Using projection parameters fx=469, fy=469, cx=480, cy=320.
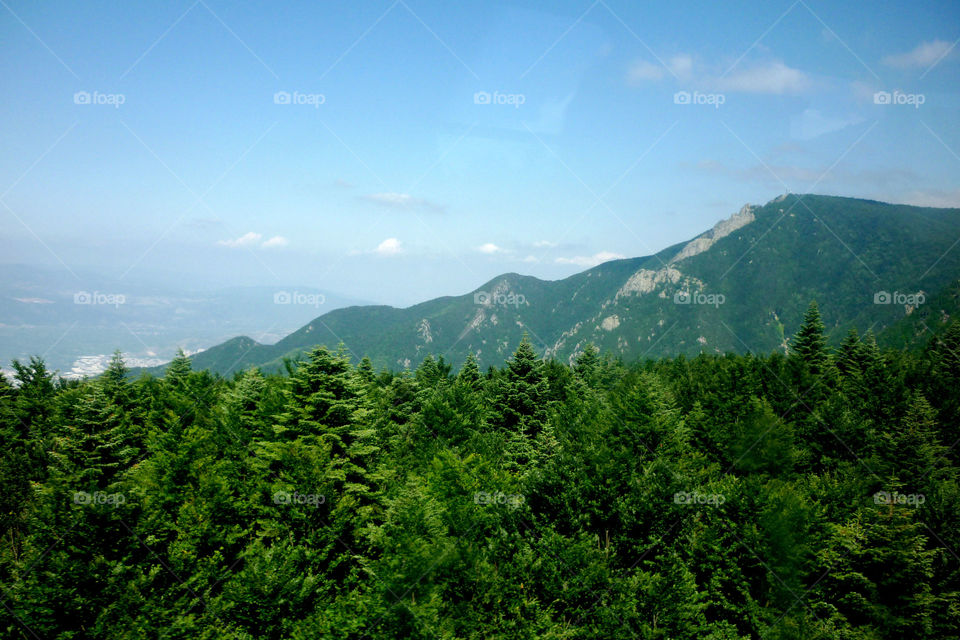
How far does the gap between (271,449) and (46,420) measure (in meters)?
30.5

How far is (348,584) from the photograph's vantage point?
20516 millimetres

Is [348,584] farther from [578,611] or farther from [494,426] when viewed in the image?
[494,426]
